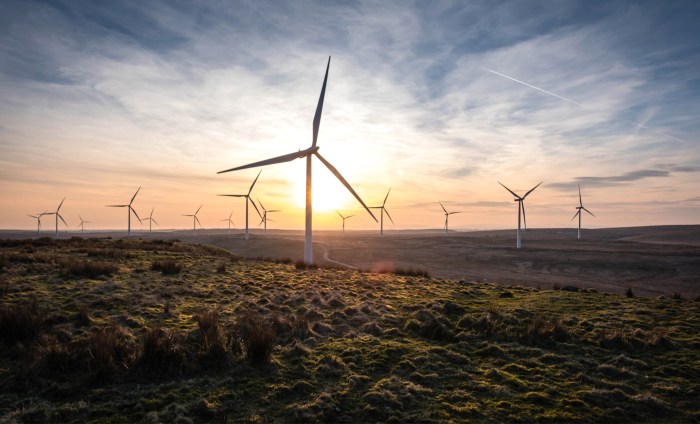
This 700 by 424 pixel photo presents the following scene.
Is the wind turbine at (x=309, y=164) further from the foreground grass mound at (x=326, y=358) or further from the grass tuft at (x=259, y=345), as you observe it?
the grass tuft at (x=259, y=345)

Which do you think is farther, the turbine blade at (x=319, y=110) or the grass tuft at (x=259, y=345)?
the turbine blade at (x=319, y=110)

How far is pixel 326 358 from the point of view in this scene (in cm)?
1093

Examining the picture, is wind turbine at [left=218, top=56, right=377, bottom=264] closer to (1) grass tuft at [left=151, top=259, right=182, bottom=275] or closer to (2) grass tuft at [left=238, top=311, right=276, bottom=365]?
(1) grass tuft at [left=151, top=259, right=182, bottom=275]

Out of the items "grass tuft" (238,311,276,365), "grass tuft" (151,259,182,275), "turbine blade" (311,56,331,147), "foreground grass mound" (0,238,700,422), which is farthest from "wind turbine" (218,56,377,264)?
"grass tuft" (238,311,276,365)

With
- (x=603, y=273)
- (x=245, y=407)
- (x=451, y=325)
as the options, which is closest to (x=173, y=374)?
(x=245, y=407)

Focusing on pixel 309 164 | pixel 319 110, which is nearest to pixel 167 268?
pixel 309 164

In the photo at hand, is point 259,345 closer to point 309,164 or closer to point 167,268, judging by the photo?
point 167,268

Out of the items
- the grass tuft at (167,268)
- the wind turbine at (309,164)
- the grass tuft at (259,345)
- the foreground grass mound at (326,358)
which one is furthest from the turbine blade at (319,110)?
the grass tuft at (259,345)

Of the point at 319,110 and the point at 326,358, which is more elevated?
the point at 319,110

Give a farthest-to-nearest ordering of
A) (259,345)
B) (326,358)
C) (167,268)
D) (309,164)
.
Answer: (309,164) → (167,268) → (326,358) → (259,345)

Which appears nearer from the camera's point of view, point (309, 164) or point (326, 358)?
point (326, 358)

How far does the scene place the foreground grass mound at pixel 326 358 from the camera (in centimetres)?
830

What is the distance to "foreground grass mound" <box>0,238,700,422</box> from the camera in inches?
327

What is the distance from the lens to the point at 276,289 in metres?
21.0
